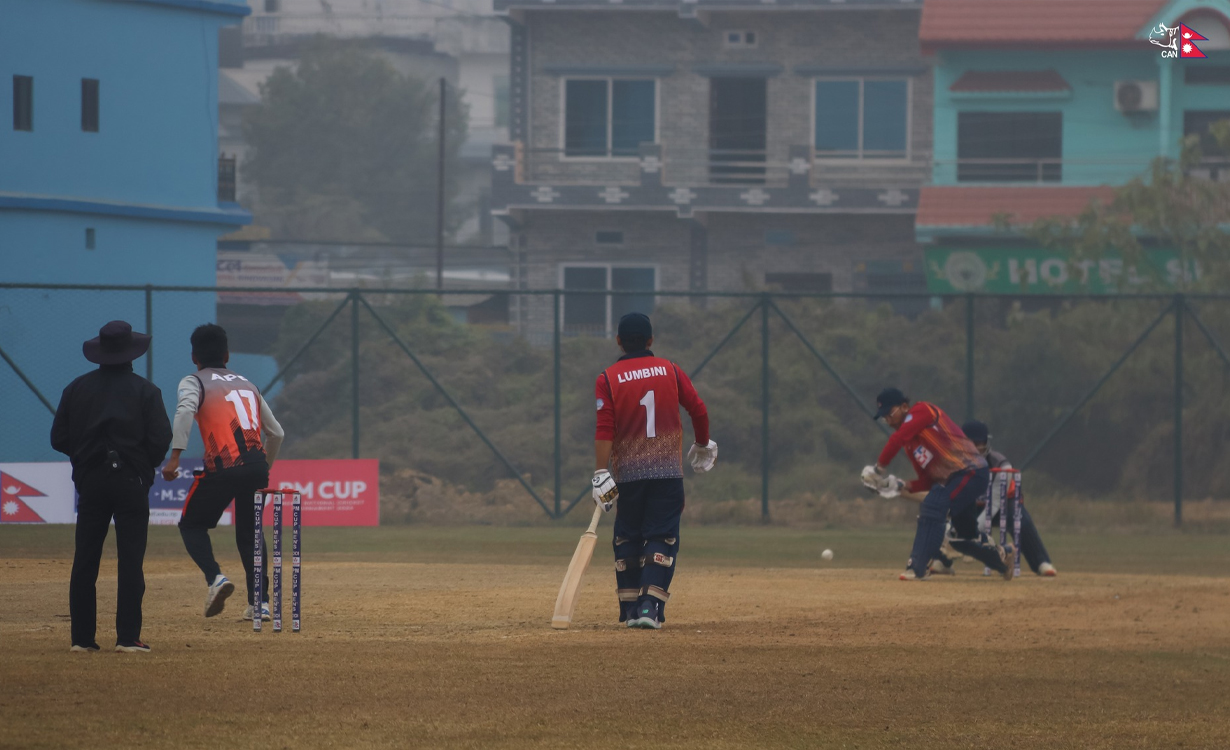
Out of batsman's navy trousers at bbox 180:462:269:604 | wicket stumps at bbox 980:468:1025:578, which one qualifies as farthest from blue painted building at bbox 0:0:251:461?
batsman's navy trousers at bbox 180:462:269:604

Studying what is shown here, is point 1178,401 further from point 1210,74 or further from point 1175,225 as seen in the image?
point 1210,74

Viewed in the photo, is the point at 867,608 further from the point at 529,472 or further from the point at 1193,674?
the point at 529,472

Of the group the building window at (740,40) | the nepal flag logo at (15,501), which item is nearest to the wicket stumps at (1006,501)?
the nepal flag logo at (15,501)

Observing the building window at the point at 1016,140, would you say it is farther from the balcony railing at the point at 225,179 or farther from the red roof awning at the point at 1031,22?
the balcony railing at the point at 225,179

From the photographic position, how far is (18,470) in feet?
64.0

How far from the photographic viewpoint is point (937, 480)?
15.1 metres

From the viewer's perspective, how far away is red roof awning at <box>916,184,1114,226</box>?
3762cm

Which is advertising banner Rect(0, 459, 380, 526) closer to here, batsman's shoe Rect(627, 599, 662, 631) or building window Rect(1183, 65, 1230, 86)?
batsman's shoe Rect(627, 599, 662, 631)

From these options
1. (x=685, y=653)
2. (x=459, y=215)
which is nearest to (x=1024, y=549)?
(x=685, y=653)

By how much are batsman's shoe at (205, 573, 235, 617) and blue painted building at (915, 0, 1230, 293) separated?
2926cm

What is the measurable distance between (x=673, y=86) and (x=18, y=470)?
24660 mm

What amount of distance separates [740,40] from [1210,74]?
11.2 meters

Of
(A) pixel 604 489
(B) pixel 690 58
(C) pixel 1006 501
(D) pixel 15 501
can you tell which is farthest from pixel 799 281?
(A) pixel 604 489

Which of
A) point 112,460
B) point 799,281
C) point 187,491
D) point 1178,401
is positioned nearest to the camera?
point 112,460
